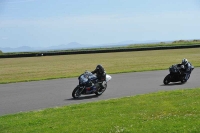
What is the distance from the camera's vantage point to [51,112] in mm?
10477

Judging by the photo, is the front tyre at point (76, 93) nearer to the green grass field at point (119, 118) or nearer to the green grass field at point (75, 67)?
the green grass field at point (119, 118)

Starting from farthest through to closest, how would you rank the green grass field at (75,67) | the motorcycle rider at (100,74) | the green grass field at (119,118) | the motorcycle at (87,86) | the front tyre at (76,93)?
the green grass field at (75,67) → the motorcycle rider at (100,74) → the motorcycle at (87,86) → the front tyre at (76,93) → the green grass field at (119,118)

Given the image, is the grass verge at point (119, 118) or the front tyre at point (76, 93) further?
the front tyre at point (76, 93)

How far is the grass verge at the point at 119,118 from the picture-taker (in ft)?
25.1

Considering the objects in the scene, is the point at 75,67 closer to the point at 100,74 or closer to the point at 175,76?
the point at 175,76

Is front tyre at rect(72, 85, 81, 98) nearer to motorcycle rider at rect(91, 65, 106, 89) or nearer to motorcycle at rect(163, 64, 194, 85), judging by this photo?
motorcycle rider at rect(91, 65, 106, 89)

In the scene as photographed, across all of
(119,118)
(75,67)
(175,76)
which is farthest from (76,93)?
(75,67)

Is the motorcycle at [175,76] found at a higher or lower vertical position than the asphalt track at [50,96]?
higher

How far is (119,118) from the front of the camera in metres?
8.69

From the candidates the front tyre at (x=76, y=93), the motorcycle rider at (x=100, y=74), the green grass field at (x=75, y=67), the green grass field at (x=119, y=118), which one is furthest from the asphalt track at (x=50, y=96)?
the green grass field at (x=75, y=67)

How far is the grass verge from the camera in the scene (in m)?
7.64

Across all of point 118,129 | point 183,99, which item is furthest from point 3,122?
point 183,99

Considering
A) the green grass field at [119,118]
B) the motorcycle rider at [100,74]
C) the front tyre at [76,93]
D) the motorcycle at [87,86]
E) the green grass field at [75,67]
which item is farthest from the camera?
the green grass field at [75,67]

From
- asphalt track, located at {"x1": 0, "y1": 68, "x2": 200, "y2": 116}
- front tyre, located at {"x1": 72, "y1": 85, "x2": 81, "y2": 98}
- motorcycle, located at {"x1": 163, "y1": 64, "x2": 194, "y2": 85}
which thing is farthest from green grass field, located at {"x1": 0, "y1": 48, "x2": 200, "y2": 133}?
motorcycle, located at {"x1": 163, "y1": 64, "x2": 194, "y2": 85}
